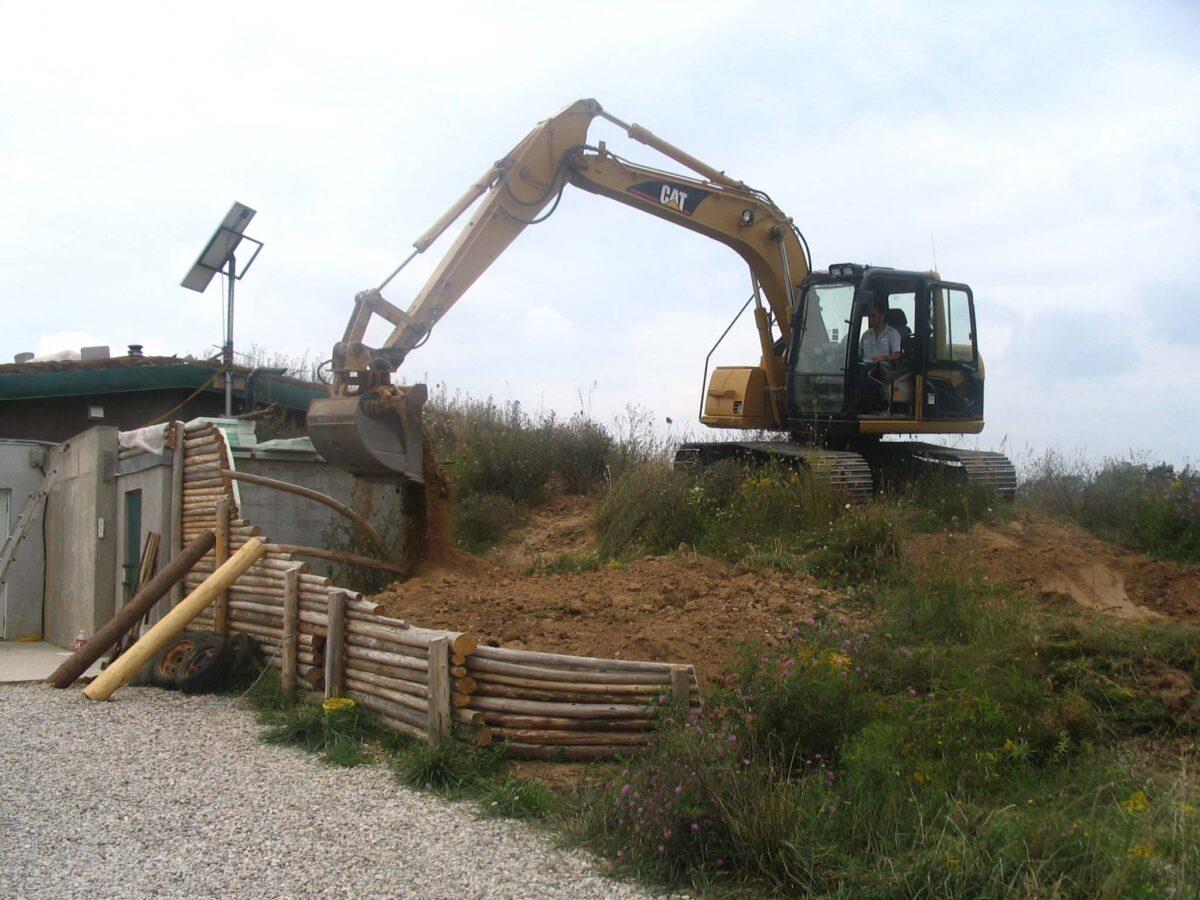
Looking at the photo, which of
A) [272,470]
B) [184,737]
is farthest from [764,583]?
[272,470]

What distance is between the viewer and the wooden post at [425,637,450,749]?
6926mm

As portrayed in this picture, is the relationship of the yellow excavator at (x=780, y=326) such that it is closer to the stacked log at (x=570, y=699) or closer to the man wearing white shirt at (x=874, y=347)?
the man wearing white shirt at (x=874, y=347)

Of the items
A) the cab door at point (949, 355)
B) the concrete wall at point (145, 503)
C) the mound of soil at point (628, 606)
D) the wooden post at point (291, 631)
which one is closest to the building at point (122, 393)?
the concrete wall at point (145, 503)

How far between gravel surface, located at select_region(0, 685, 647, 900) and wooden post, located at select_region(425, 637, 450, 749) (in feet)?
1.39

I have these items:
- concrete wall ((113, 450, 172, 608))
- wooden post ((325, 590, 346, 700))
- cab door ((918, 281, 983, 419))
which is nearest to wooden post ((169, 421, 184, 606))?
concrete wall ((113, 450, 172, 608))

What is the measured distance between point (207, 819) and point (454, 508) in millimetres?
9334

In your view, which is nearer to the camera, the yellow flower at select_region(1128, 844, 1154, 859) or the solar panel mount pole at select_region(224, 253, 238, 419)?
the yellow flower at select_region(1128, 844, 1154, 859)

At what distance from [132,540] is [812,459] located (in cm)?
787

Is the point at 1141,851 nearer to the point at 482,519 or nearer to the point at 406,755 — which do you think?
the point at 406,755

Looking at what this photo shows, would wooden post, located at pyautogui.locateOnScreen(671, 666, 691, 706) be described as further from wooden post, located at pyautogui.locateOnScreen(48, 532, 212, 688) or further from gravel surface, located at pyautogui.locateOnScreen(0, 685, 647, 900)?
wooden post, located at pyautogui.locateOnScreen(48, 532, 212, 688)

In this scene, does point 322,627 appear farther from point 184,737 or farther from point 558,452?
point 558,452

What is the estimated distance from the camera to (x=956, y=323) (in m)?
12.8

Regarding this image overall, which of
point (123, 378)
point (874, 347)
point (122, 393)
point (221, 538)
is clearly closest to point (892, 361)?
point (874, 347)

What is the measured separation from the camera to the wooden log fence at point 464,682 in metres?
6.85
